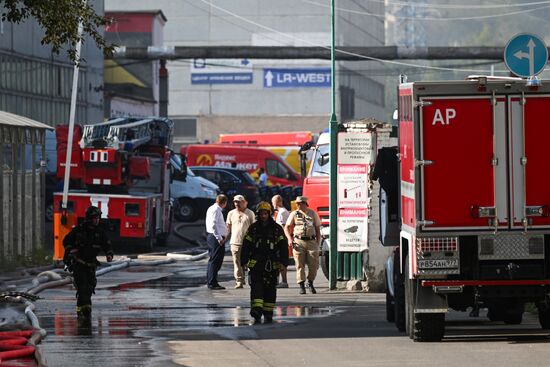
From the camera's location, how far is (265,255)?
2078 centimetres

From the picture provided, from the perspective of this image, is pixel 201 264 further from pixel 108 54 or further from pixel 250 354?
pixel 250 354

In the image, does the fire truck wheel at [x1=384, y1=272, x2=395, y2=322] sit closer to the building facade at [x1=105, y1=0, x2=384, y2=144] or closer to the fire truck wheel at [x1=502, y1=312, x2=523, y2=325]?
the fire truck wheel at [x1=502, y1=312, x2=523, y2=325]

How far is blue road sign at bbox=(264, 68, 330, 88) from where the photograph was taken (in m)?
110

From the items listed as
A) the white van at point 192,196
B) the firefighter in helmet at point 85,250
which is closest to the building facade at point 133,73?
the white van at point 192,196

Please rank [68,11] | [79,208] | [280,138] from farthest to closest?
1. [280,138]
2. [79,208]
3. [68,11]

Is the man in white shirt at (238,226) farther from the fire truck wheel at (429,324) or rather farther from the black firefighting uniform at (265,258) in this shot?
the fire truck wheel at (429,324)

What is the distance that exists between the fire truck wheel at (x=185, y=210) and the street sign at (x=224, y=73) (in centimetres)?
5949

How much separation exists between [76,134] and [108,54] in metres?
17.7

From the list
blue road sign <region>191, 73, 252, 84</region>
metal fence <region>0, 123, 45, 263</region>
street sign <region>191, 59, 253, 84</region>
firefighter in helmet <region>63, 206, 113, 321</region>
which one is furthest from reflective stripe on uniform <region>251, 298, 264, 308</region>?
blue road sign <region>191, 73, 252, 84</region>

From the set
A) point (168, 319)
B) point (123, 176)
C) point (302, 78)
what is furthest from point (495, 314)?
point (302, 78)

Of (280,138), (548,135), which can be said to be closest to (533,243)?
(548,135)

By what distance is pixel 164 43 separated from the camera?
115 m

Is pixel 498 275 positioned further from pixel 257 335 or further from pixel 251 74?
pixel 251 74

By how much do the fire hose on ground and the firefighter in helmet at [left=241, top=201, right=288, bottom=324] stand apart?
297 centimetres
